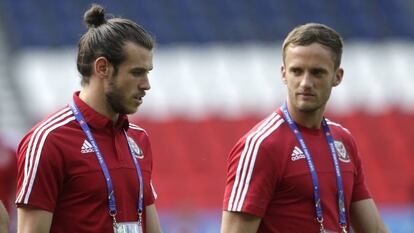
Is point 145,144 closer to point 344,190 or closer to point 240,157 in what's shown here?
point 240,157

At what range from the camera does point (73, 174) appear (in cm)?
416

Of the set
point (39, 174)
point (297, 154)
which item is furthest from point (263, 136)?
point (39, 174)

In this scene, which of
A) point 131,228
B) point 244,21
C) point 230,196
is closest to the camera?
point 131,228

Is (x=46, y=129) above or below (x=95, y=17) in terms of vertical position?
below

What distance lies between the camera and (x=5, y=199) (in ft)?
23.6

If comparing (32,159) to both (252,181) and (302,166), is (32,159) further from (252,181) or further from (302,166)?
(302,166)

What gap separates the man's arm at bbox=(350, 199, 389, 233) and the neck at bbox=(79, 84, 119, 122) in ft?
4.04

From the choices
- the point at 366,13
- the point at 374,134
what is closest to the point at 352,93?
the point at 374,134

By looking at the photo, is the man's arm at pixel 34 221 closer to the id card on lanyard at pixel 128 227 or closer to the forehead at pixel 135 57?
the id card on lanyard at pixel 128 227

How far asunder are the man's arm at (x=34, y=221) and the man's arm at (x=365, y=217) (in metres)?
1.47

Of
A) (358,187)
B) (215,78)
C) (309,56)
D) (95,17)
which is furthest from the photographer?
(215,78)

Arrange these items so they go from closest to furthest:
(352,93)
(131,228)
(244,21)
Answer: (131,228)
(352,93)
(244,21)

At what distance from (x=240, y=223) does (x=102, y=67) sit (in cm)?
87

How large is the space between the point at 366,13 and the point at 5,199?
9.60m
